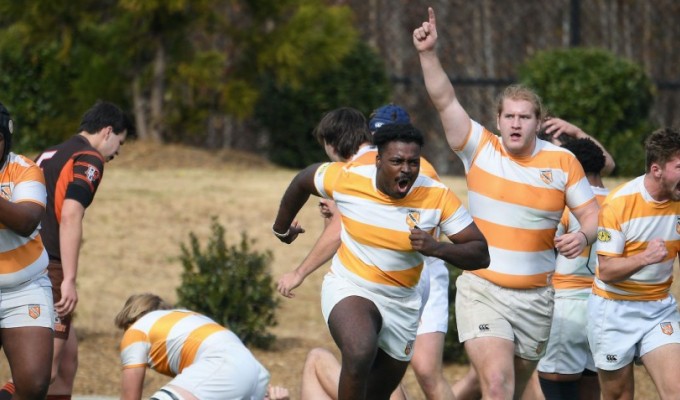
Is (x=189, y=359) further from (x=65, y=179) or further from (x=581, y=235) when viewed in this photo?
(x=581, y=235)

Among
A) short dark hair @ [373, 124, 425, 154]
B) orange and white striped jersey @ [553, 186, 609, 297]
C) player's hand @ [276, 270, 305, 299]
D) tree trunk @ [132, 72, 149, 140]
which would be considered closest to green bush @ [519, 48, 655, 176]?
tree trunk @ [132, 72, 149, 140]

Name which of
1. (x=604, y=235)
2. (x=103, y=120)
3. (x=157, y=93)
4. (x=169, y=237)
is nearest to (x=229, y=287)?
(x=103, y=120)

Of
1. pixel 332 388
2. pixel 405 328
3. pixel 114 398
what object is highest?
pixel 405 328

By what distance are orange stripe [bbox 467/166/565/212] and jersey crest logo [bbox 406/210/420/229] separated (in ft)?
2.21

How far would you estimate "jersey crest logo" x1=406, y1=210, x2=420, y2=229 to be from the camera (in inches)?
249

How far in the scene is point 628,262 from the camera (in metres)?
6.65

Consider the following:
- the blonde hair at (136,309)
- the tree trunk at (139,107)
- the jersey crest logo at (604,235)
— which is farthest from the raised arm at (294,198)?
the tree trunk at (139,107)

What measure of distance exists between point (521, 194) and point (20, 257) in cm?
261

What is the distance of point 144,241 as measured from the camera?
12961 mm

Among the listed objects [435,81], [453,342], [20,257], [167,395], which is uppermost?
[435,81]

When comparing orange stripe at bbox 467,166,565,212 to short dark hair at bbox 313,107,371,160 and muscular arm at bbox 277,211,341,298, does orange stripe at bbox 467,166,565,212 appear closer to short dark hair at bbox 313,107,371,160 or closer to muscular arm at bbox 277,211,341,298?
short dark hair at bbox 313,107,371,160

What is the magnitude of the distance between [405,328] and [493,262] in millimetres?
715

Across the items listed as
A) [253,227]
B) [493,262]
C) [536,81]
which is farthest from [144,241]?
[493,262]

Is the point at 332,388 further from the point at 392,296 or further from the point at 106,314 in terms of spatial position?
the point at 106,314
